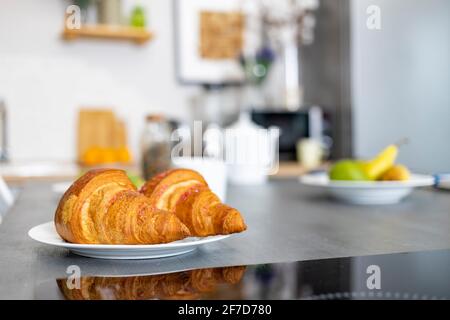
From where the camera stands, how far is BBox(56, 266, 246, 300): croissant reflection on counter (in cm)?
50

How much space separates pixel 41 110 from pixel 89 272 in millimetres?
2612

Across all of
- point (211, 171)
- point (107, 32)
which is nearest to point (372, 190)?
point (211, 171)

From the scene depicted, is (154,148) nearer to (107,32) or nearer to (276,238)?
(276,238)

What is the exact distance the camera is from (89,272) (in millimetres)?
599

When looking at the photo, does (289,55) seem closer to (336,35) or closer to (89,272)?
(336,35)

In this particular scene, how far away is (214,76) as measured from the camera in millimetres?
3307

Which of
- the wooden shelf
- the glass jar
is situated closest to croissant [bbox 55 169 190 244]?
the glass jar

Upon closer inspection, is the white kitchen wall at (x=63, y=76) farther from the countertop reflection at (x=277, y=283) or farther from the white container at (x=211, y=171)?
the countertop reflection at (x=277, y=283)

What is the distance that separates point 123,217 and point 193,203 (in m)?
0.09

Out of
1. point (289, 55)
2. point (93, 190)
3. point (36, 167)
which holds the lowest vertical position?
point (36, 167)

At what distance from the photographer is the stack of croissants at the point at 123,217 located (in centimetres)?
62

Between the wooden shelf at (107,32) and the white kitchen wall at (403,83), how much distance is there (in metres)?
1.14

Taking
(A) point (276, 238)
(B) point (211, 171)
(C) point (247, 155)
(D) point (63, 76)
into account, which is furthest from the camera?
(D) point (63, 76)
